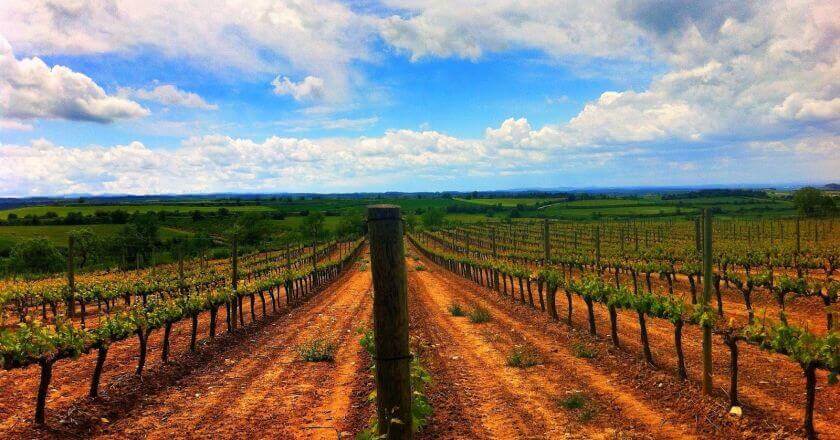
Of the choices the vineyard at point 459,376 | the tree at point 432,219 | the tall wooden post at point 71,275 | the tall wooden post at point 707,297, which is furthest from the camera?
the tree at point 432,219

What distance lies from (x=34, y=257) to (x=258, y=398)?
55.0 m

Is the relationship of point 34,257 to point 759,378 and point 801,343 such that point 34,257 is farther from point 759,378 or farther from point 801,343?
point 801,343

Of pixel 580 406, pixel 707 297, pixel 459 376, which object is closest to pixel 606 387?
pixel 580 406

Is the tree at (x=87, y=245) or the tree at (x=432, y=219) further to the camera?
the tree at (x=432, y=219)

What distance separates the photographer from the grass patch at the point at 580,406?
779 centimetres

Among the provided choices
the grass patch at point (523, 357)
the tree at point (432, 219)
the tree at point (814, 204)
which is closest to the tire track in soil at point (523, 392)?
the grass patch at point (523, 357)

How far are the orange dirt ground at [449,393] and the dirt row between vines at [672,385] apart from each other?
29mm

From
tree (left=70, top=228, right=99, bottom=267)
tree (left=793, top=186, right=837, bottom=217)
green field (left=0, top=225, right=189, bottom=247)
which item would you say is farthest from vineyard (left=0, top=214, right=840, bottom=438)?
tree (left=793, top=186, right=837, bottom=217)

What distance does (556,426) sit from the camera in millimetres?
7562

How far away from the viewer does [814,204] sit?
3258 inches

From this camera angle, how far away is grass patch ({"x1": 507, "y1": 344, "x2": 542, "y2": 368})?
36.3 feet

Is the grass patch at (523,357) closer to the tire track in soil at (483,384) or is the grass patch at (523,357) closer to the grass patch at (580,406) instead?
the tire track in soil at (483,384)

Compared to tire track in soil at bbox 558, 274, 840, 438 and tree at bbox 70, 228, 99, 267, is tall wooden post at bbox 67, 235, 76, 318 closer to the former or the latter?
tire track in soil at bbox 558, 274, 840, 438

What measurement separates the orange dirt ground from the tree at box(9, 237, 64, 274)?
1835 inches
